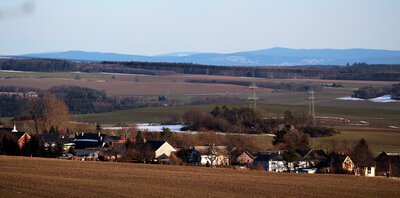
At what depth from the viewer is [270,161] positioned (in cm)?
5853

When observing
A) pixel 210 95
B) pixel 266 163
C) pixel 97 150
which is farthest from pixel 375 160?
pixel 210 95

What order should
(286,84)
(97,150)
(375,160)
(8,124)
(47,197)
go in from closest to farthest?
(47,197) < (375,160) < (97,150) < (8,124) < (286,84)

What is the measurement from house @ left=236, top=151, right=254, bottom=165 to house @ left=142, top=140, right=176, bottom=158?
638 cm

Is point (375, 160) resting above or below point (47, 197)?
Answer: below

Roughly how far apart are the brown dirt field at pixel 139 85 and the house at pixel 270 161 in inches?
2470

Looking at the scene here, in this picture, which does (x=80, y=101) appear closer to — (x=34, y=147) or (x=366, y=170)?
(x=34, y=147)

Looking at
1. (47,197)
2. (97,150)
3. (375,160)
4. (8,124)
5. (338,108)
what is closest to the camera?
(47,197)

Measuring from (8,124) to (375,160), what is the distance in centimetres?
4404

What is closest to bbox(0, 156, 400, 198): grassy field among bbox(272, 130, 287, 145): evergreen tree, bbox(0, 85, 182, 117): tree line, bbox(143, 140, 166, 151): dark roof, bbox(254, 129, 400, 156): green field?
bbox(143, 140, 166, 151): dark roof

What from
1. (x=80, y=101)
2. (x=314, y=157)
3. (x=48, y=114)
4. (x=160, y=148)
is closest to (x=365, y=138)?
(x=314, y=157)

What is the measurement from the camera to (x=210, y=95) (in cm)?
12031

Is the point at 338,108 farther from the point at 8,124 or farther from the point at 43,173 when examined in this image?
the point at 43,173

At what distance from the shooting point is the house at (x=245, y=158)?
59.3 metres

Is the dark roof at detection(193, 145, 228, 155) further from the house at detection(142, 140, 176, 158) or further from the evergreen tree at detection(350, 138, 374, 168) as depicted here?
the evergreen tree at detection(350, 138, 374, 168)
